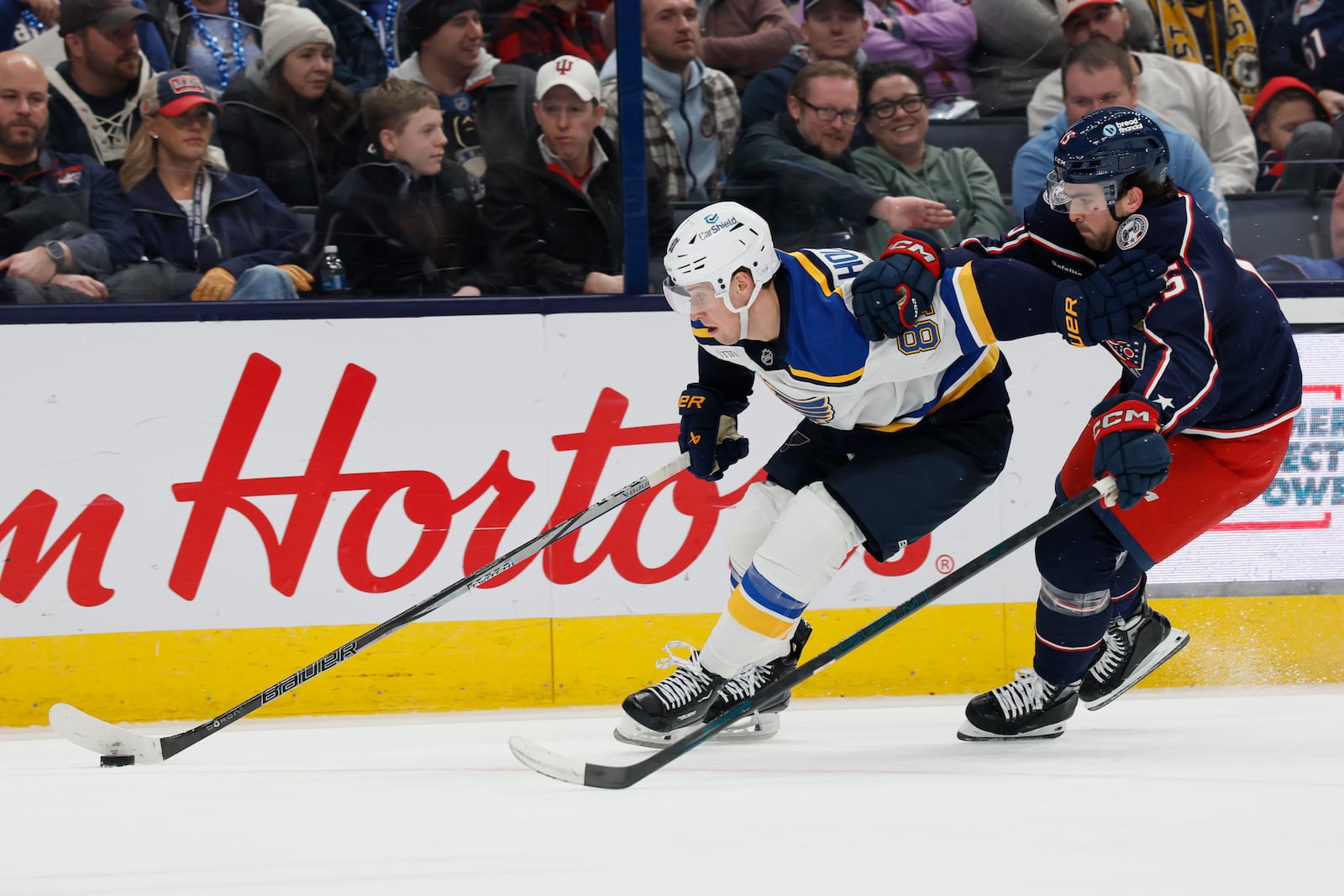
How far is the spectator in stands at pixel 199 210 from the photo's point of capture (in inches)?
140

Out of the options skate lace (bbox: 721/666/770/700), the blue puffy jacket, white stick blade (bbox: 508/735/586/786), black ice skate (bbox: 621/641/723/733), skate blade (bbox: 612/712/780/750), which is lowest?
skate blade (bbox: 612/712/780/750)

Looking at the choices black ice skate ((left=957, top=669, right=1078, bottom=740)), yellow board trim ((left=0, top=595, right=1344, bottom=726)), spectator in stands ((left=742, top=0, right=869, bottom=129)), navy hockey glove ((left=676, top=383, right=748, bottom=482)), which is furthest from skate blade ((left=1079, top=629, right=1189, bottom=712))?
spectator in stands ((left=742, top=0, right=869, bottom=129))

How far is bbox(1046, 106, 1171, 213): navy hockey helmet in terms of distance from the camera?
103 inches

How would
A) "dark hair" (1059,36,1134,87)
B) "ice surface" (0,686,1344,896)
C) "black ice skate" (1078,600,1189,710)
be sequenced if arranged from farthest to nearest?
1. "dark hair" (1059,36,1134,87)
2. "black ice skate" (1078,600,1189,710)
3. "ice surface" (0,686,1344,896)

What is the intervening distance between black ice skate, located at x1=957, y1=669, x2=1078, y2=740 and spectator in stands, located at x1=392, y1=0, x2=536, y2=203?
6.27ft

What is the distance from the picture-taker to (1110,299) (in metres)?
2.51

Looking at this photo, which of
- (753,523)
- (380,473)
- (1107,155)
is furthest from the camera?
(380,473)

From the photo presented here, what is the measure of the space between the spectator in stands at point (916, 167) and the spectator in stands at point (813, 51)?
13cm

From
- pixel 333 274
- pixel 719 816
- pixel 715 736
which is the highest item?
pixel 333 274

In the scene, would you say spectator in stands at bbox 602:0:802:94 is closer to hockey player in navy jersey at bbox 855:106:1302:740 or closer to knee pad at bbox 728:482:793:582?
hockey player in navy jersey at bbox 855:106:1302:740

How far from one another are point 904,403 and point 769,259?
0.43 metres

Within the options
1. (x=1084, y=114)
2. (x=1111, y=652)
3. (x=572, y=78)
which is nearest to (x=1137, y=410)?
(x=1111, y=652)

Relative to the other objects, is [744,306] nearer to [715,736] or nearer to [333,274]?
[715,736]

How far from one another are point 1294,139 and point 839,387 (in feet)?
7.64
